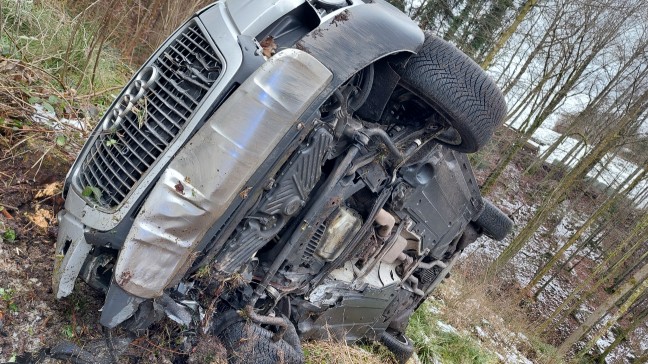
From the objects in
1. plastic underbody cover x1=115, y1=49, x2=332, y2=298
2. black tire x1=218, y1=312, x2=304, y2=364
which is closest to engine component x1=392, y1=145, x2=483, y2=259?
black tire x1=218, y1=312, x2=304, y2=364

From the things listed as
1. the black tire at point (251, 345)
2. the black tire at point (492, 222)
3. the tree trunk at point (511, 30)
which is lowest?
the black tire at point (251, 345)

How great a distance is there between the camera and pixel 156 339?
2.13 metres

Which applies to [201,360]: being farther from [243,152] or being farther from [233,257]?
[243,152]

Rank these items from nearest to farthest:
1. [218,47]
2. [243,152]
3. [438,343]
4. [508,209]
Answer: [243,152] < [218,47] < [438,343] < [508,209]

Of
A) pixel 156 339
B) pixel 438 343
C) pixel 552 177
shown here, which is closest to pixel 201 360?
pixel 156 339

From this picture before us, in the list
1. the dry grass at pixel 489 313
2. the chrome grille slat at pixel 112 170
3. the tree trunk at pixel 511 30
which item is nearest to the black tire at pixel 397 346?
the dry grass at pixel 489 313

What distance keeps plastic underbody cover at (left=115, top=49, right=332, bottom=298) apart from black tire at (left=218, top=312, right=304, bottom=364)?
1.82 ft

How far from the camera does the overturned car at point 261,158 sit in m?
1.73

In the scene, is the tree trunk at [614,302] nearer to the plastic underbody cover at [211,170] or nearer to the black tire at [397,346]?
the black tire at [397,346]


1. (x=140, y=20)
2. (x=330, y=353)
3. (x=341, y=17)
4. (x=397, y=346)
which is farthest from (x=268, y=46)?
(x=140, y=20)

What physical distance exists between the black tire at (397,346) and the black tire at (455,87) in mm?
1861

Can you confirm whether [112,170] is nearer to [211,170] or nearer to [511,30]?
[211,170]

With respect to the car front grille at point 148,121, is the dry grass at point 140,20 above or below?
below

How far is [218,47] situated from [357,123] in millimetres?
723
